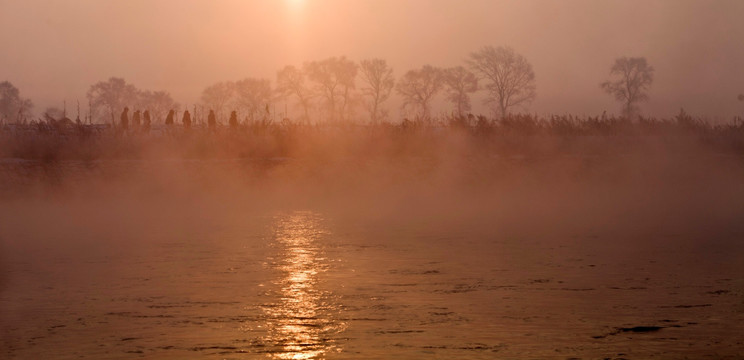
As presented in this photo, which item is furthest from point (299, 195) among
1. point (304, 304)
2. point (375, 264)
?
point (304, 304)

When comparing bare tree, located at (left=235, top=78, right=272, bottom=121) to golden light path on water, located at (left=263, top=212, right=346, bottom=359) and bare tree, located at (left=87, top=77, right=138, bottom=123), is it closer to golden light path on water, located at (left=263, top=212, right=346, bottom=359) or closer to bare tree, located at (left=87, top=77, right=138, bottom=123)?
bare tree, located at (left=87, top=77, right=138, bottom=123)

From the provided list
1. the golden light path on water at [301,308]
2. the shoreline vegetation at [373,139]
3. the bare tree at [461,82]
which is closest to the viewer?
the golden light path on water at [301,308]

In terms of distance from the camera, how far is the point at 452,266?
7.52 meters

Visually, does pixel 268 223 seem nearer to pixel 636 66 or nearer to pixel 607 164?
pixel 607 164

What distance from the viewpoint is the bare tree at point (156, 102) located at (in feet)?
252

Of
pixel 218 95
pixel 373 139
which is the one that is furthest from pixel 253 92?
pixel 373 139

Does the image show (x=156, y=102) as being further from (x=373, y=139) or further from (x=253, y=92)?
(x=373, y=139)

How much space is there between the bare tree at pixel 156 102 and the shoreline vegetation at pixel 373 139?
55.0m

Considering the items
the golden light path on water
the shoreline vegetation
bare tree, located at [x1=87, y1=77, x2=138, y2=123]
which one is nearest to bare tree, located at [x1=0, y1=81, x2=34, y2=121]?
bare tree, located at [x1=87, y1=77, x2=138, y2=123]

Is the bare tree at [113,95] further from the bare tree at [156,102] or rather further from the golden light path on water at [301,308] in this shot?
the golden light path on water at [301,308]

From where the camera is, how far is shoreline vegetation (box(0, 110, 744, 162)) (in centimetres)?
1920

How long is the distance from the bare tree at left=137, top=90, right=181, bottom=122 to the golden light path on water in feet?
222

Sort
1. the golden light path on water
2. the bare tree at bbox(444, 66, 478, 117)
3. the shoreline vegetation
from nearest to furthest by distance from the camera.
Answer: the golden light path on water, the shoreline vegetation, the bare tree at bbox(444, 66, 478, 117)

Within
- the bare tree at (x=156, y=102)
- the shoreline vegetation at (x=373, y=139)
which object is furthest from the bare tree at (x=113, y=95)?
the shoreline vegetation at (x=373, y=139)
